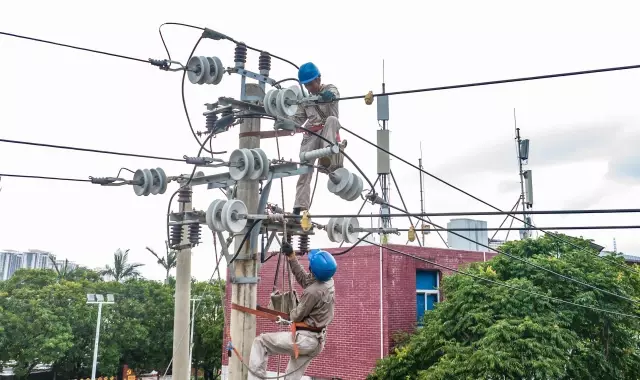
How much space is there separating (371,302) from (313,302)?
509 inches

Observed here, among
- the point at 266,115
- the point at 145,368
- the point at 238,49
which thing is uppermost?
the point at 238,49

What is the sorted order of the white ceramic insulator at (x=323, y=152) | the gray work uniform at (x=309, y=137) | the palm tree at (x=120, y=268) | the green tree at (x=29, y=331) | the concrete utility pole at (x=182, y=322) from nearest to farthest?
the white ceramic insulator at (x=323, y=152) → the gray work uniform at (x=309, y=137) → the concrete utility pole at (x=182, y=322) → the green tree at (x=29, y=331) → the palm tree at (x=120, y=268)

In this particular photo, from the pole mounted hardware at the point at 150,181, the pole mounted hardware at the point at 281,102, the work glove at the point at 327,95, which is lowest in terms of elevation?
the pole mounted hardware at the point at 150,181

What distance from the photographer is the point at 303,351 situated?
6.46 meters

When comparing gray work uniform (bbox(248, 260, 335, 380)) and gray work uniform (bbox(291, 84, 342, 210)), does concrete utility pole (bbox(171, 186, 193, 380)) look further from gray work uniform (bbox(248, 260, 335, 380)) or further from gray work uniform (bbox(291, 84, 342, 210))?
gray work uniform (bbox(248, 260, 335, 380))

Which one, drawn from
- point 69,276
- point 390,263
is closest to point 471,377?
point 390,263

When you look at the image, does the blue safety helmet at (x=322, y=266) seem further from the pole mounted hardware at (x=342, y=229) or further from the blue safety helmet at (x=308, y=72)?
the blue safety helmet at (x=308, y=72)

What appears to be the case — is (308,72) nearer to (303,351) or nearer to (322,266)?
(322,266)

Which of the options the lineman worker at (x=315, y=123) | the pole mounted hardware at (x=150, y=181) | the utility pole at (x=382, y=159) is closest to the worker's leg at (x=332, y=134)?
the lineman worker at (x=315, y=123)

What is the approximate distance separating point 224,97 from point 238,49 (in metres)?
0.74

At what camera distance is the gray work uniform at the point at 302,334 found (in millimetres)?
6375

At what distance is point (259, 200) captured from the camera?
6.81 meters

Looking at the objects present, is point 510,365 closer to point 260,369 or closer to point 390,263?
point 390,263

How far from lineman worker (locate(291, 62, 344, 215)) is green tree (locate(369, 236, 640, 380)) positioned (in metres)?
7.52
